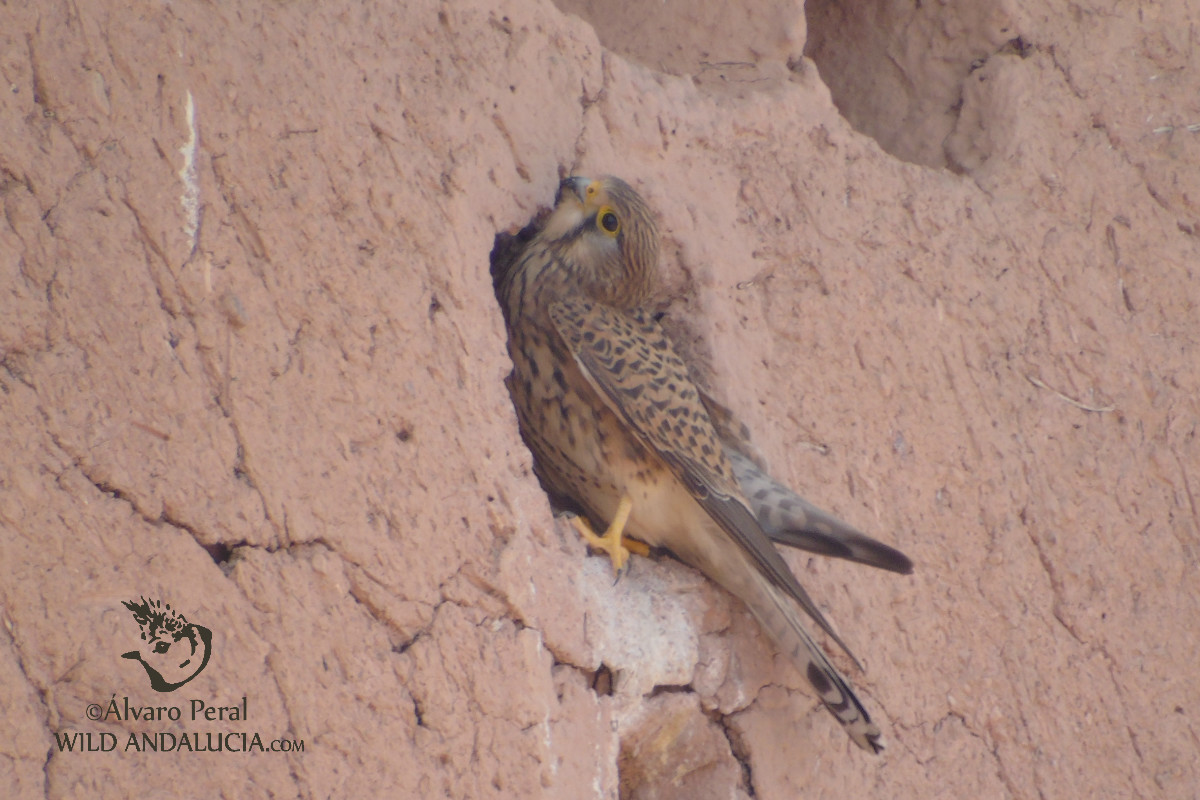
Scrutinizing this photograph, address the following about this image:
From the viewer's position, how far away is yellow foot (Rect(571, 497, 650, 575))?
3.19 meters

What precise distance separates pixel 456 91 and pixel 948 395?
1655 mm

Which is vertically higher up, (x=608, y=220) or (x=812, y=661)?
(x=608, y=220)

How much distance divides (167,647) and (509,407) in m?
0.88

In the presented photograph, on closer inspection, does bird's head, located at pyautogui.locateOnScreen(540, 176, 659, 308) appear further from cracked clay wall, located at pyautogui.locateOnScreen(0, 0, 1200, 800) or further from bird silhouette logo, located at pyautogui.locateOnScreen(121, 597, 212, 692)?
bird silhouette logo, located at pyautogui.locateOnScreen(121, 597, 212, 692)

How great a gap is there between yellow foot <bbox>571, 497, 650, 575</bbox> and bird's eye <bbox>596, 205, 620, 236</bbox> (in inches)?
25.0

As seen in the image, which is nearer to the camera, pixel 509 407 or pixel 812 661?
pixel 509 407

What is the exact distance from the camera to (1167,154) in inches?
177

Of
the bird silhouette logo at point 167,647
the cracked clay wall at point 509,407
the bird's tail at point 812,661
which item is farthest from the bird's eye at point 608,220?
the bird silhouette logo at point 167,647

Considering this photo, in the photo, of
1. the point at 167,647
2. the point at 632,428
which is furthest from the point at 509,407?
the point at 167,647

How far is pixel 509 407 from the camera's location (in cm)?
289

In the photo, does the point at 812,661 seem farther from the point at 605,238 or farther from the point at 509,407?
the point at 605,238

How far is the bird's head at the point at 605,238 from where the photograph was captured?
130 inches

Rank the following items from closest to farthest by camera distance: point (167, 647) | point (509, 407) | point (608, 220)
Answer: point (167, 647), point (509, 407), point (608, 220)

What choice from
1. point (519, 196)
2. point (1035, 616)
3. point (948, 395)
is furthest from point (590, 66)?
point (1035, 616)
